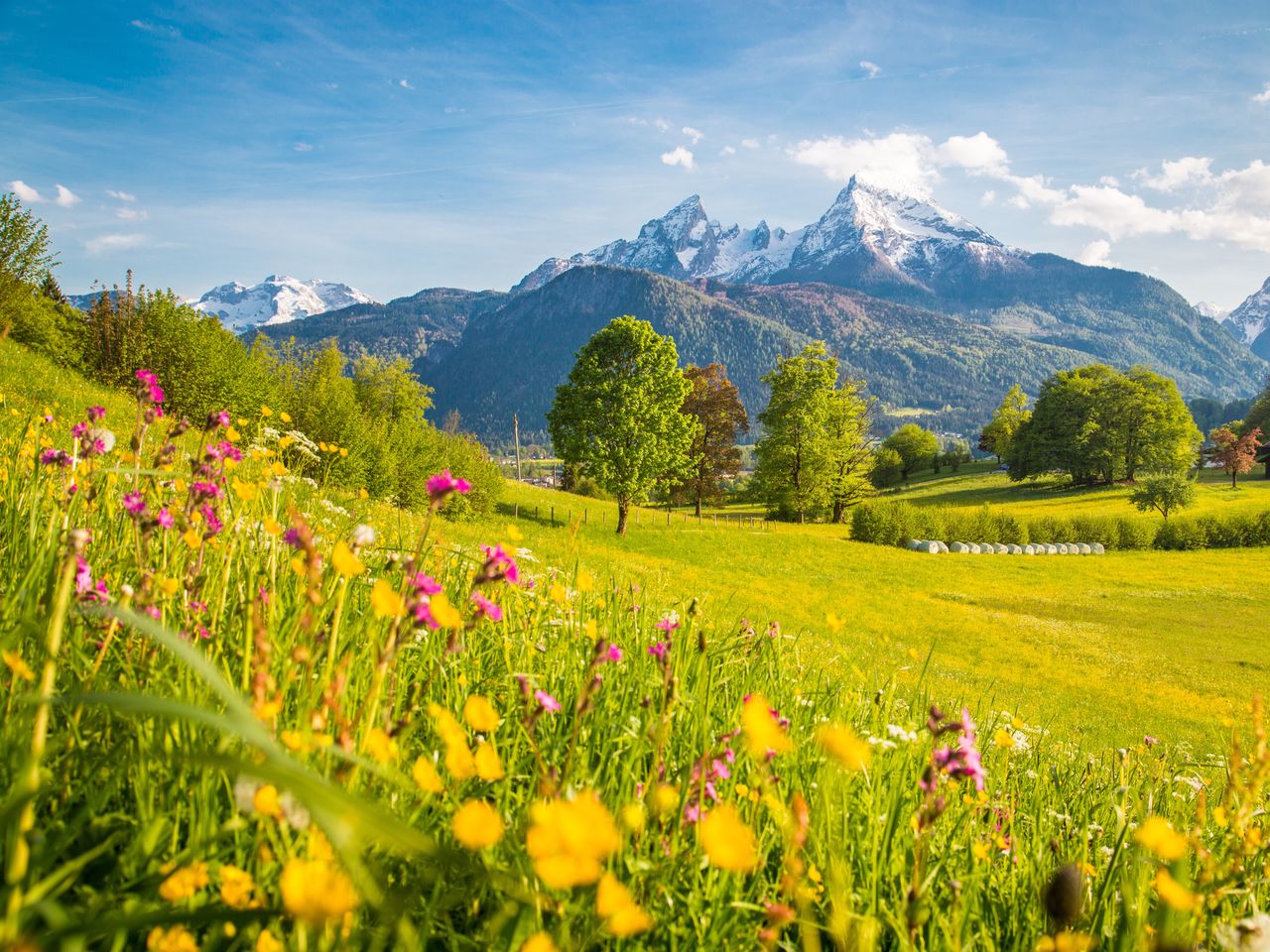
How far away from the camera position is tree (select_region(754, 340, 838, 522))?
47875mm

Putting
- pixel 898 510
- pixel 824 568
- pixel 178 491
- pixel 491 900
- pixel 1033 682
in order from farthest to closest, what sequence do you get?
pixel 898 510 < pixel 824 568 < pixel 1033 682 < pixel 178 491 < pixel 491 900

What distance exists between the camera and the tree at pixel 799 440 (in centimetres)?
4788

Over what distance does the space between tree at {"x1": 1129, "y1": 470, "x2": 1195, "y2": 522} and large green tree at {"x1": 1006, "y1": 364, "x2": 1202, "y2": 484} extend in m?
12.6

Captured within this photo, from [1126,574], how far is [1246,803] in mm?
38621

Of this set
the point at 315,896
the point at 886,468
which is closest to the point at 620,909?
the point at 315,896

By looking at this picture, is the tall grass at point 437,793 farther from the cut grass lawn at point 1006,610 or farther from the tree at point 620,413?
the tree at point 620,413

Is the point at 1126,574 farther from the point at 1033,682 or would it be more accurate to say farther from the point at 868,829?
the point at 868,829

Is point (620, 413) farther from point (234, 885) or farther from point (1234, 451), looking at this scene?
point (1234, 451)

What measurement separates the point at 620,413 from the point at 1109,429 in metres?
50.4

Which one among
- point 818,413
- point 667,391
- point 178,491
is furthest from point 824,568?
point 178,491

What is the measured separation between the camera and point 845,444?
165ft

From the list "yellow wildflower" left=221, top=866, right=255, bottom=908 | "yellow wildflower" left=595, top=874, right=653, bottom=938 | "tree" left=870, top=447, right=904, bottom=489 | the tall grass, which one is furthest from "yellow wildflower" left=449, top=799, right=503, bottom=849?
"tree" left=870, top=447, right=904, bottom=489

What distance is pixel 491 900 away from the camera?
1324 mm

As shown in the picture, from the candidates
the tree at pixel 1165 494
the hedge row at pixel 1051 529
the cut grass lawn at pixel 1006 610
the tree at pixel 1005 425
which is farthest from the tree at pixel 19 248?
the tree at pixel 1005 425
